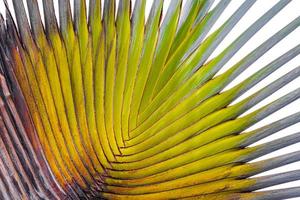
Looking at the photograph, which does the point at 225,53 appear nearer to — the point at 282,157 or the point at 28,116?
the point at 282,157

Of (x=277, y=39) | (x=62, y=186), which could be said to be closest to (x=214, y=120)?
(x=277, y=39)

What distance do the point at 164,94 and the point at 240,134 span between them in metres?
0.13

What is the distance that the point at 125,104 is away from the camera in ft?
3.21

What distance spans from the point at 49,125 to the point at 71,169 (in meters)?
0.08

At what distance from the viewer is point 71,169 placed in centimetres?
98

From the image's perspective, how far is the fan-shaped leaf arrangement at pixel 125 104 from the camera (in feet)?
3.02

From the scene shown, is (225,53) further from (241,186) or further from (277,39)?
(241,186)

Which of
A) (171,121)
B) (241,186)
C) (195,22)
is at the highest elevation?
(195,22)

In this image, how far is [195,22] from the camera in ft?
3.11

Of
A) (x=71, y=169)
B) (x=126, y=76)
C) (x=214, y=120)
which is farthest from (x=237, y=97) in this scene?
(x=71, y=169)

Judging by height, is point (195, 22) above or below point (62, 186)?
above

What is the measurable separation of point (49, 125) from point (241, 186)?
1.00ft

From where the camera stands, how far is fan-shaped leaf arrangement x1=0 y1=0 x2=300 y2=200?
0.92 meters

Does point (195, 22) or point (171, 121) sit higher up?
point (195, 22)
